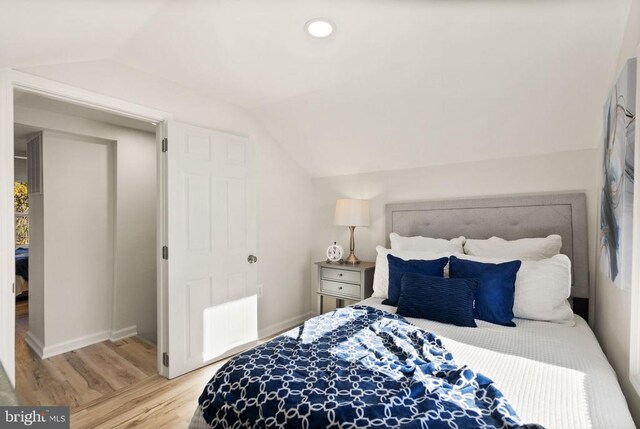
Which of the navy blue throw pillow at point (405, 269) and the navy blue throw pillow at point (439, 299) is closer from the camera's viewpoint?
the navy blue throw pillow at point (439, 299)

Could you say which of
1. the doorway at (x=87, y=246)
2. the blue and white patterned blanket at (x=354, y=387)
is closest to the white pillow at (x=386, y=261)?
the blue and white patterned blanket at (x=354, y=387)

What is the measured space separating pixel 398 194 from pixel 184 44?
228cm

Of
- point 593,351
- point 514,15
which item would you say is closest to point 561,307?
point 593,351

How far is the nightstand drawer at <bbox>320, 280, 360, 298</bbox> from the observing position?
3.12 m

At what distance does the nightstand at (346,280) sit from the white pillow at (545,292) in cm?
135

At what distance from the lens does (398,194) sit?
3.29 metres

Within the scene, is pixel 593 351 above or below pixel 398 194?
below

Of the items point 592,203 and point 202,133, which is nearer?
point 592,203

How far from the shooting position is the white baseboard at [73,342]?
293cm

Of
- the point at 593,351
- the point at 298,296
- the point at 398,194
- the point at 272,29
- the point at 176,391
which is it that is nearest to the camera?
the point at 593,351

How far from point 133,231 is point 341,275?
2326 mm

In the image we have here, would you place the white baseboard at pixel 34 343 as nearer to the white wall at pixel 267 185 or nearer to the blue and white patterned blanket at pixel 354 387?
the white wall at pixel 267 185

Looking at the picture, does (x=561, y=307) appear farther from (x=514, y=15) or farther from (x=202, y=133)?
(x=202, y=133)

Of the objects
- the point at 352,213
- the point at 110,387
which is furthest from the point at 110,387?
the point at 352,213
